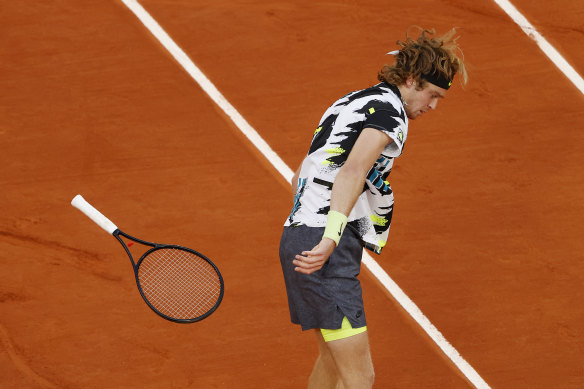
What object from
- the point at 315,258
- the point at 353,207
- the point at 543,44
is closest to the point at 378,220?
the point at 353,207

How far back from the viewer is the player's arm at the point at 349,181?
10.9 ft

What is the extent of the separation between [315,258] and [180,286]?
1891 mm

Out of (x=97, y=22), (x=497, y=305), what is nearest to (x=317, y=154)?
(x=497, y=305)

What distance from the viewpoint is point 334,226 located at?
3377 millimetres

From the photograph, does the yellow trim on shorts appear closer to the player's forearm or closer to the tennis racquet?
the player's forearm

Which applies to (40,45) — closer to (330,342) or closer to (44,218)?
(44,218)

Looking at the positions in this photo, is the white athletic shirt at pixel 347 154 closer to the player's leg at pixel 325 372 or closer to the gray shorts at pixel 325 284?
the gray shorts at pixel 325 284

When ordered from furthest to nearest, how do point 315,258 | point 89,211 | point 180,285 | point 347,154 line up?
1. point 180,285
2. point 89,211
3. point 347,154
4. point 315,258

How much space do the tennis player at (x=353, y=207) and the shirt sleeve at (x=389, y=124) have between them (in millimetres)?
16

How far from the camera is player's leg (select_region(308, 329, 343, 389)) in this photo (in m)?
4.05

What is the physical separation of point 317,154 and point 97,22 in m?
3.62

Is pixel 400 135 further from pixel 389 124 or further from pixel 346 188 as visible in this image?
pixel 346 188

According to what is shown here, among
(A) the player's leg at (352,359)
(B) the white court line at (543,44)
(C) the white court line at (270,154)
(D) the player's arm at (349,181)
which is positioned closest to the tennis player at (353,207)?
(A) the player's leg at (352,359)

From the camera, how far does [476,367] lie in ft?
17.5
